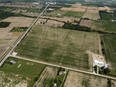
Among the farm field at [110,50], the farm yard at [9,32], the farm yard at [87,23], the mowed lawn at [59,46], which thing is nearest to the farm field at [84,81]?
the mowed lawn at [59,46]

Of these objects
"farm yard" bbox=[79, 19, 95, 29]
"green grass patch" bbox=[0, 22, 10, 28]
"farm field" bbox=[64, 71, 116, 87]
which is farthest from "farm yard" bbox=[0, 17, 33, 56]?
"farm yard" bbox=[79, 19, 95, 29]

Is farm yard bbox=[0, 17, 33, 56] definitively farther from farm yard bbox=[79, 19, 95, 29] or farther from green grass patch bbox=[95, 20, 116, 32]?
green grass patch bbox=[95, 20, 116, 32]

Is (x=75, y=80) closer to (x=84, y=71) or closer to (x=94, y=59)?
(x=84, y=71)

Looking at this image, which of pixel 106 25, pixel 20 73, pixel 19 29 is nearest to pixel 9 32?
pixel 19 29

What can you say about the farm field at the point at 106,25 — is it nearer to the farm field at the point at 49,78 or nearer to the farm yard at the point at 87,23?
the farm yard at the point at 87,23

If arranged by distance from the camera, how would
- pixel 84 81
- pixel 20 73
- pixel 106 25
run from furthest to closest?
pixel 106 25 < pixel 20 73 < pixel 84 81

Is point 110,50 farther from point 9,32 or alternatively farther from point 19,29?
point 9,32
